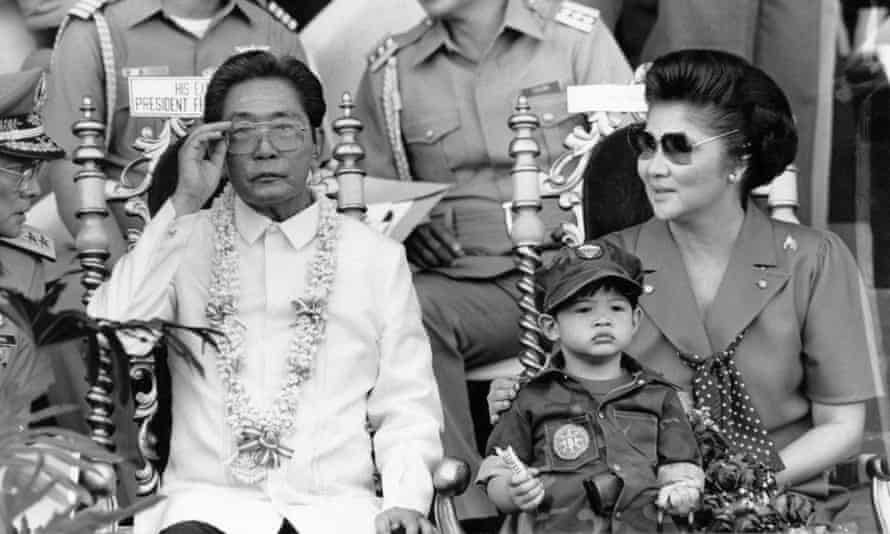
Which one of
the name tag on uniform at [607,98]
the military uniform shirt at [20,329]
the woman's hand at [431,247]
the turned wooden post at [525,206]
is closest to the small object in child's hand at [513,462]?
the turned wooden post at [525,206]

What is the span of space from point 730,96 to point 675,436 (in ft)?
2.93

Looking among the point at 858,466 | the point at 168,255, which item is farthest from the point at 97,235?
the point at 858,466

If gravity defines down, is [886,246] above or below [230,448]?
above

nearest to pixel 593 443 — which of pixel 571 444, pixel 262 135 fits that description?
pixel 571 444

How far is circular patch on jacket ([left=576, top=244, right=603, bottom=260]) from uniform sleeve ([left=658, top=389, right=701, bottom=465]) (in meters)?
0.35

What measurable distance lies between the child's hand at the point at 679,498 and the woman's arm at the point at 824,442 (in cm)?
43

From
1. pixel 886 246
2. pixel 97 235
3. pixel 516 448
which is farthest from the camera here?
pixel 886 246

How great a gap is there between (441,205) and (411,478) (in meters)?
1.52

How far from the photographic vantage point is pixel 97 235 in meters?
6.50

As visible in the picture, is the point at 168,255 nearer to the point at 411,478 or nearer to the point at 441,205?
the point at 411,478

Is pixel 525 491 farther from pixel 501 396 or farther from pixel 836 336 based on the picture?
pixel 836 336

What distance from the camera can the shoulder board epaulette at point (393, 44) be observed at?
7543 mm

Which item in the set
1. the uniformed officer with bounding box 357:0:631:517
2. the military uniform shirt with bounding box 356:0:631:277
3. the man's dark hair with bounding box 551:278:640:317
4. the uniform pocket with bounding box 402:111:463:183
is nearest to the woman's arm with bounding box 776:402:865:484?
the man's dark hair with bounding box 551:278:640:317

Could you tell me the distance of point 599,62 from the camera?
24.2 ft
